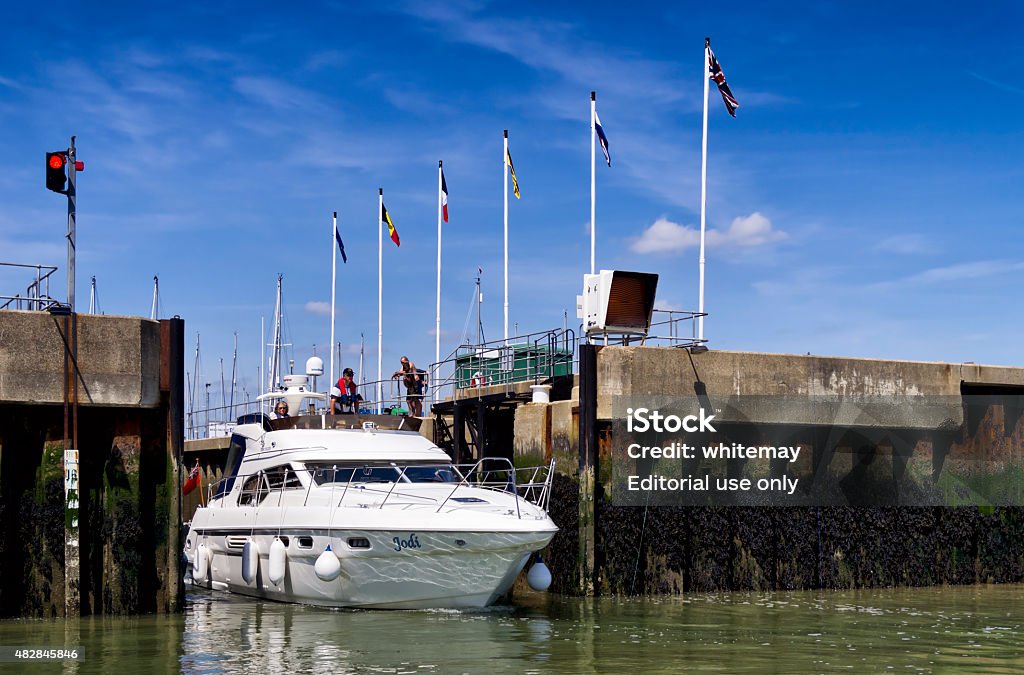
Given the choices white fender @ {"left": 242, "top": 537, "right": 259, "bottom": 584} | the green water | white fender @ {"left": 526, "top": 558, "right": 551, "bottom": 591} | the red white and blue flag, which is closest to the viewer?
the green water

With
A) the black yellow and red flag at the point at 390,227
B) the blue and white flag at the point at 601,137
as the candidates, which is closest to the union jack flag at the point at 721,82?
the blue and white flag at the point at 601,137

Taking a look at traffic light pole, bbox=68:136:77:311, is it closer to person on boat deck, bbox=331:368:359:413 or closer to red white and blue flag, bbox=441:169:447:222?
person on boat deck, bbox=331:368:359:413

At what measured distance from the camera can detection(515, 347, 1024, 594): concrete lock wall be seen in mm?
20984

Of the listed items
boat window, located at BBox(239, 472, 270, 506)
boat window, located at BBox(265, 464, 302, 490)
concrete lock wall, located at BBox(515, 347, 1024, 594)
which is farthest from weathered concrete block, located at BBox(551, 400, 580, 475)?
boat window, located at BBox(239, 472, 270, 506)

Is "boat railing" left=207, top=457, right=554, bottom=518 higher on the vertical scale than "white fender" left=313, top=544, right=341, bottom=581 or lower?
higher

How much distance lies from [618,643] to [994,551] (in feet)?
39.0

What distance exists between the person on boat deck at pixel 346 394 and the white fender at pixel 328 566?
8.19m

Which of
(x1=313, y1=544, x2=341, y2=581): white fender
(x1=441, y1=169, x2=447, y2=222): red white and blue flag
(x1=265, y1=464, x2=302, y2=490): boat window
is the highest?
(x1=441, y1=169, x2=447, y2=222): red white and blue flag

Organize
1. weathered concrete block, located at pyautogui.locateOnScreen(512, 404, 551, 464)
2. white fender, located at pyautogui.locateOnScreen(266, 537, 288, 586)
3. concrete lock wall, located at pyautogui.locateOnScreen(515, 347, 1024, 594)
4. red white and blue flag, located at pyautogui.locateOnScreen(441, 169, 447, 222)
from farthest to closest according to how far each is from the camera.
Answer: red white and blue flag, located at pyautogui.locateOnScreen(441, 169, 447, 222) → weathered concrete block, located at pyautogui.locateOnScreen(512, 404, 551, 464) → concrete lock wall, located at pyautogui.locateOnScreen(515, 347, 1024, 594) → white fender, located at pyautogui.locateOnScreen(266, 537, 288, 586)

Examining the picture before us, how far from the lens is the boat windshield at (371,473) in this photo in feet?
67.4

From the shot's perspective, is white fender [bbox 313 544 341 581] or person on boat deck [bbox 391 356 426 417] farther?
person on boat deck [bbox 391 356 426 417]

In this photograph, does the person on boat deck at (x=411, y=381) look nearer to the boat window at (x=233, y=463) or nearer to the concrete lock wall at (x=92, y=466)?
the boat window at (x=233, y=463)

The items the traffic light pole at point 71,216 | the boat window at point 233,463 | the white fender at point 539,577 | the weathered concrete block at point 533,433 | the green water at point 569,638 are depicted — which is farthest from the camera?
the boat window at point 233,463

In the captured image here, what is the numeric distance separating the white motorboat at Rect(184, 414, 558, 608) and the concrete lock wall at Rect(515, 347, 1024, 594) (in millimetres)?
1098
